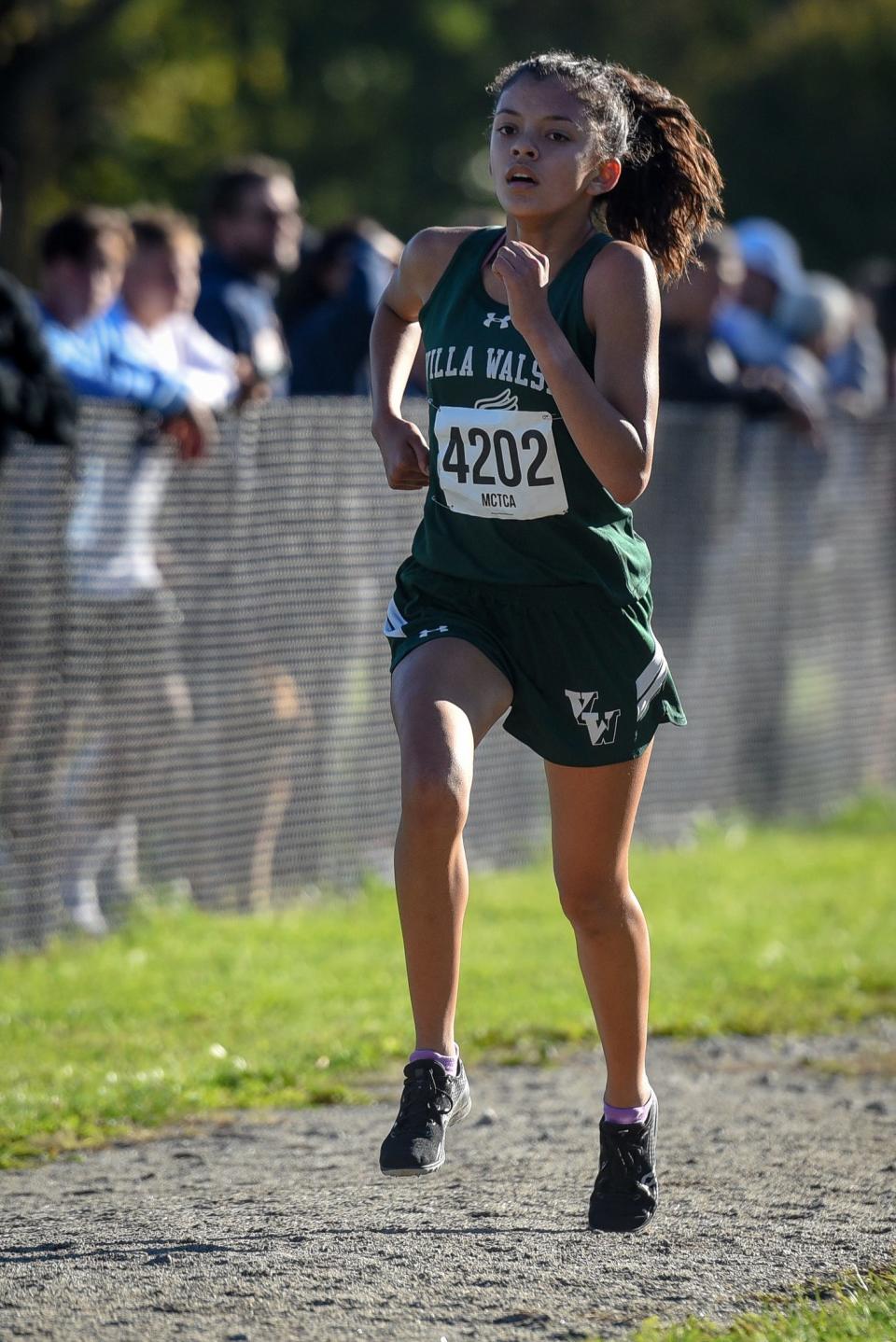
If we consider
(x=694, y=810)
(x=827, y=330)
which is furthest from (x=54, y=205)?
(x=694, y=810)

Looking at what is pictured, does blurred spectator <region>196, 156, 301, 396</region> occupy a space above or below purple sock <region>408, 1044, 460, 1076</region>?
above

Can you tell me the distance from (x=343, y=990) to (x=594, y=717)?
273cm

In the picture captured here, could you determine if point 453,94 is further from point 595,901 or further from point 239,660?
point 595,901

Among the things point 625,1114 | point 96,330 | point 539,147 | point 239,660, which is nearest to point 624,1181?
point 625,1114

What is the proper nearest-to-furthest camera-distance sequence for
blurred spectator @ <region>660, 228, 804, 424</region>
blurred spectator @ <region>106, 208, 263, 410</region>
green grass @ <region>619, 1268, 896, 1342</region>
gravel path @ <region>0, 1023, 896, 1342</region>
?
green grass @ <region>619, 1268, 896, 1342</region> < gravel path @ <region>0, 1023, 896, 1342</region> < blurred spectator @ <region>106, 208, 263, 410</region> < blurred spectator @ <region>660, 228, 804, 424</region>

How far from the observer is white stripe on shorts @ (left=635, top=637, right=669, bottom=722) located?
4.18 m

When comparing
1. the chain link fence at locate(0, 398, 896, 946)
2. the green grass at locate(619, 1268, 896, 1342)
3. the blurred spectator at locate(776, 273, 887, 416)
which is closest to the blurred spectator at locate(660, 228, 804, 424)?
the chain link fence at locate(0, 398, 896, 946)

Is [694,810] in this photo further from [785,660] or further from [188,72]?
[188,72]

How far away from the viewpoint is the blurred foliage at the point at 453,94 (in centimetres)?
3069

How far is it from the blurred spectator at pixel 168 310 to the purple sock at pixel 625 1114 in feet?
13.8

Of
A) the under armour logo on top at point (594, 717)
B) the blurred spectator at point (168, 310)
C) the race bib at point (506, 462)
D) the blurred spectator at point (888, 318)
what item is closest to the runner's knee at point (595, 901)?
the under armour logo on top at point (594, 717)

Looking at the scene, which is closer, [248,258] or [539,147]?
[539,147]

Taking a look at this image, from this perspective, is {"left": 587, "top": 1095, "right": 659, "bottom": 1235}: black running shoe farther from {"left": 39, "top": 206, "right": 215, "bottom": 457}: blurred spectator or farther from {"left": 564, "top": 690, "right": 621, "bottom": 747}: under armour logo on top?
{"left": 39, "top": 206, "right": 215, "bottom": 457}: blurred spectator

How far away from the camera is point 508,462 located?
4121 mm
